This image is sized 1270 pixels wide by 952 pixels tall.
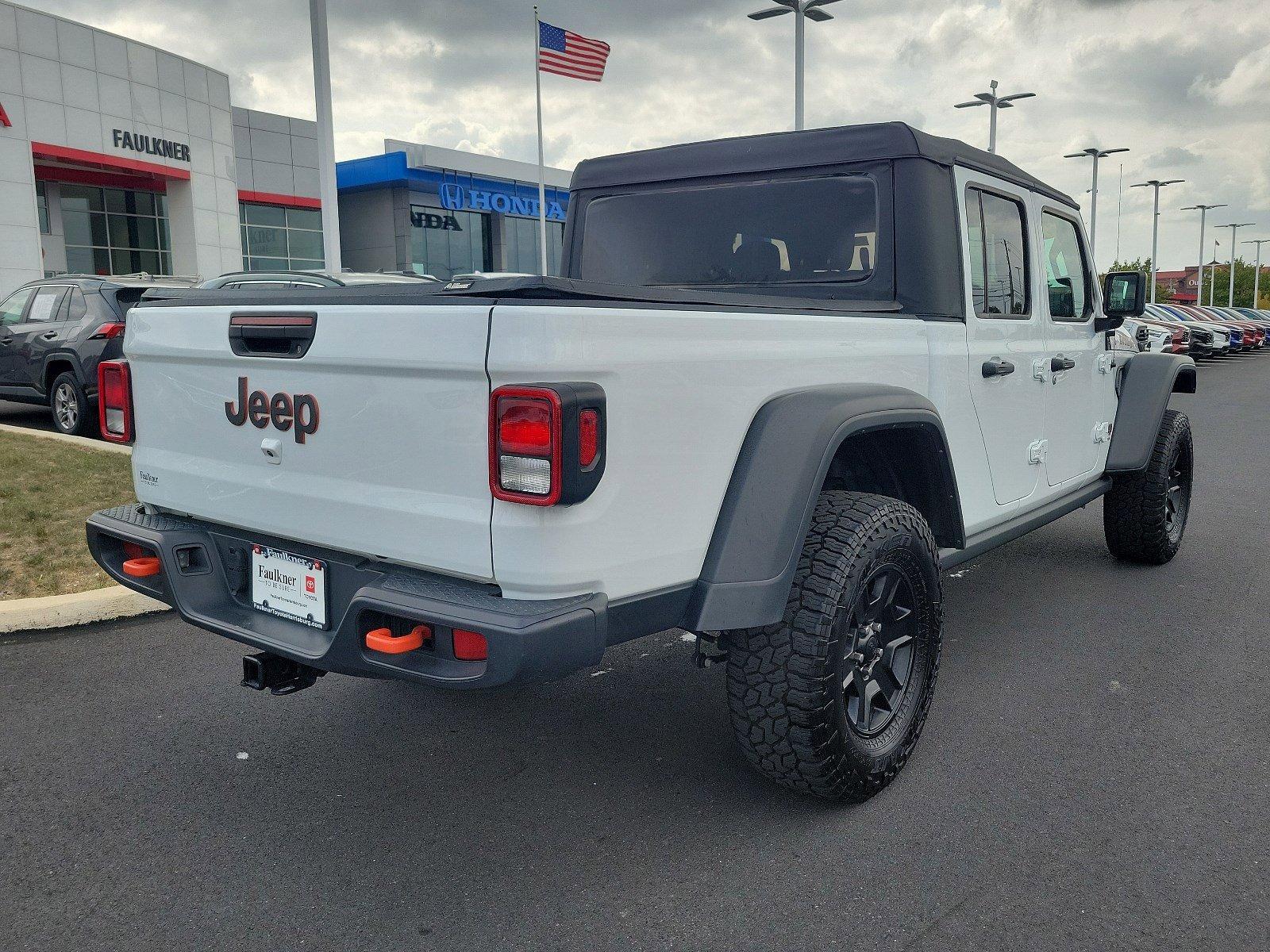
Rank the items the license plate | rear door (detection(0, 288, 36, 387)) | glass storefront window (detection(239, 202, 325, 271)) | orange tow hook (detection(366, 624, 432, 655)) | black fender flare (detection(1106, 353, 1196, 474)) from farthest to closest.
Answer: glass storefront window (detection(239, 202, 325, 271)), rear door (detection(0, 288, 36, 387)), black fender flare (detection(1106, 353, 1196, 474)), the license plate, orange tow hook (detection(366, 624, 432, 655))

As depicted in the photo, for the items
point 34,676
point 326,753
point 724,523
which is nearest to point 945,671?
point 724,523

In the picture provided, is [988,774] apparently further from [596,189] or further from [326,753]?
[596,189]

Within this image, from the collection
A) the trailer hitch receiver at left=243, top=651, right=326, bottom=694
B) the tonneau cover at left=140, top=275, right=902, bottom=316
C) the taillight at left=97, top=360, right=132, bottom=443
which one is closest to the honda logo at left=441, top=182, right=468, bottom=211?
the taillight at left=97, top=360, right=132, bottom=443

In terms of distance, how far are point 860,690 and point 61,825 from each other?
2292 mm

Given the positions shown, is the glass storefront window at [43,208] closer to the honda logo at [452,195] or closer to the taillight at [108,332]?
the honda logo at [452,195]

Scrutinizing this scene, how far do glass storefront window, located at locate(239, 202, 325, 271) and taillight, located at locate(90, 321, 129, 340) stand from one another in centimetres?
2690

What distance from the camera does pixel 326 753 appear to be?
11.4ft

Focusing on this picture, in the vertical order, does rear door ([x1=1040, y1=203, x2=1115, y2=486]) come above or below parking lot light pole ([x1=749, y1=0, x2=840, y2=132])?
below

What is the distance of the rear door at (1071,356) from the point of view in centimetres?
451

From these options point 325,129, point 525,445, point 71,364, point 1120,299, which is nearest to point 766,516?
point 525,445

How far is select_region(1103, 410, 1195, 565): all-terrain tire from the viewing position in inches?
216

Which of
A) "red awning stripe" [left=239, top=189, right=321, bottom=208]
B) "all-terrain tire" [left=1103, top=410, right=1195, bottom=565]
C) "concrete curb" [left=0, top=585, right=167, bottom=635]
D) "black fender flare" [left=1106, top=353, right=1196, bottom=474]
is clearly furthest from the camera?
"red awning stripe" [left=239, top=189, right=321, bottom=208]

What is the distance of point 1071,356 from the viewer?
469cm

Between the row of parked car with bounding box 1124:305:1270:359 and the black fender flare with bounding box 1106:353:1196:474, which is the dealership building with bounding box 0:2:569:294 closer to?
the row of parked car with bounding box 1124:305:1270:359
